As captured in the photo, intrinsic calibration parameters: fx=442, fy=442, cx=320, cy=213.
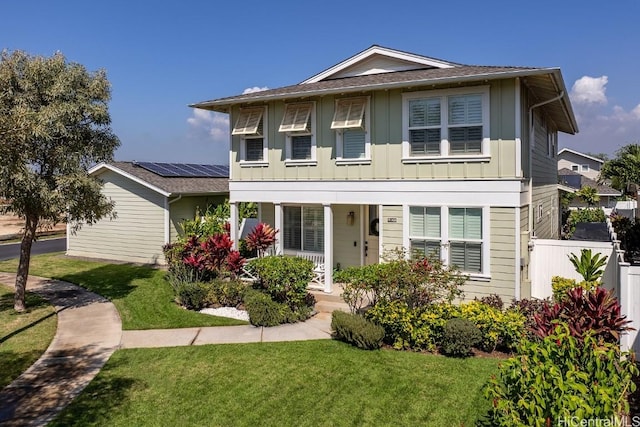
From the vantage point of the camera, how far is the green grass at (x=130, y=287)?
37.9 feet

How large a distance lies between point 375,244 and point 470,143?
490cm

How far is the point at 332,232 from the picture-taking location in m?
14.9

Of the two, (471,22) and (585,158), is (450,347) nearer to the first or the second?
(471,22)

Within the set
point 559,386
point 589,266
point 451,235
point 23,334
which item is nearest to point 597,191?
point 589,266

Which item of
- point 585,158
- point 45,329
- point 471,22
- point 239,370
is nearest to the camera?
point 239,370

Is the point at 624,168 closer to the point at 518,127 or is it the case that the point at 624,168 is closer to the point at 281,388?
the point at 518,127

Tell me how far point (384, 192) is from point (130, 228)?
13.0m

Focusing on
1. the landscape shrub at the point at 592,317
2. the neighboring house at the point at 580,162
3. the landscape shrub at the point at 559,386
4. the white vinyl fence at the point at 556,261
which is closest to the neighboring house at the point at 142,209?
the white vinyl fence at the point at 556,261

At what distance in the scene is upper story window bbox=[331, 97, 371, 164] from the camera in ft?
41.2

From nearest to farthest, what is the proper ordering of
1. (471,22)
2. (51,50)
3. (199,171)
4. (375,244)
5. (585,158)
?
(51,50) → (375,244) → (471,22) → (199,171) → (585,158)

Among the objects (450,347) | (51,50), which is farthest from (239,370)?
(51,50)

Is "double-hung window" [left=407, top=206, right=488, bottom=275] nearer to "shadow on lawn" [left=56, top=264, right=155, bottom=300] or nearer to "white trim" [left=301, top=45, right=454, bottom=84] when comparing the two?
"white trim" [left=301, top=45, right=454, bottom=84]

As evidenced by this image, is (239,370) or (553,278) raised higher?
(553,278)

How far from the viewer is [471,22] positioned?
1942cm
